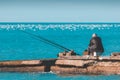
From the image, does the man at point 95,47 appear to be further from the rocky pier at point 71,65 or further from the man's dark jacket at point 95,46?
the rocky pier at point 71,65

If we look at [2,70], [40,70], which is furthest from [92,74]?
[2,70]

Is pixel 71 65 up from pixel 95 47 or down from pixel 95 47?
down

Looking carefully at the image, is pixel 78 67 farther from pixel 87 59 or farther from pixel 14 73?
pixel 14 73

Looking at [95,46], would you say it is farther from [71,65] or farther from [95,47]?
[71,65]

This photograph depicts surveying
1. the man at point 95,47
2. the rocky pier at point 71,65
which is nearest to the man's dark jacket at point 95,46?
the man at point 95,47

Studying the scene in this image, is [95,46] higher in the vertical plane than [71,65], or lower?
higher

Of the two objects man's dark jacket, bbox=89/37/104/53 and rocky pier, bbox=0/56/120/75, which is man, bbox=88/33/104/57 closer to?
man's dark jacket, bbox=89/37/104/53

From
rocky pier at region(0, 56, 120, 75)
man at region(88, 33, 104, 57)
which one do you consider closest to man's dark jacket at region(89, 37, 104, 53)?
man at region(88, 33, 104, 57)

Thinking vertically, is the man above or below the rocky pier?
above

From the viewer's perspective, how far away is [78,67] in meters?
39.9

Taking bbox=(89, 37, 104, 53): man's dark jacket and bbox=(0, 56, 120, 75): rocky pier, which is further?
bbox=(89, 37, 104, 53): man's dark jacket

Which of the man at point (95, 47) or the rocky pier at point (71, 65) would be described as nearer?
the rocky pier at point (71, 65)

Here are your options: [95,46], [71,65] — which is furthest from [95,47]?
[71,65]

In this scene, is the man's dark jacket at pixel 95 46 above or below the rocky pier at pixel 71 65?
above
